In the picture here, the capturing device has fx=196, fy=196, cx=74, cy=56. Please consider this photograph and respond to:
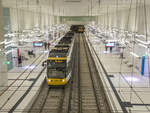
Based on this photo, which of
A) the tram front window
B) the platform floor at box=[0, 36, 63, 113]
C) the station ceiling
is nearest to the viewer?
the platform floor at box=[0, 36, 63, 113]

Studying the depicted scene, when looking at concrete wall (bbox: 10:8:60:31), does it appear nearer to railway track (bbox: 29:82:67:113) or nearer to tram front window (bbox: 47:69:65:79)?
tram front window (bbox: 47:69:65:79)

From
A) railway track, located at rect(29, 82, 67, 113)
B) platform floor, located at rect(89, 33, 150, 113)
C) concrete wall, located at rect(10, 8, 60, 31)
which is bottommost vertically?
railway track, located at rect(29, 82, 67, 113)

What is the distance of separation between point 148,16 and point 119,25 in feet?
51.7

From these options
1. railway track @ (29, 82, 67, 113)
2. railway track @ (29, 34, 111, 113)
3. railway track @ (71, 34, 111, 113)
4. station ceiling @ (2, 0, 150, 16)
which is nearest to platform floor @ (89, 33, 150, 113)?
railway track @ (71, 34, 111, 113)

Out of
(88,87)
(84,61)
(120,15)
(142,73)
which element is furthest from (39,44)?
(120,15)

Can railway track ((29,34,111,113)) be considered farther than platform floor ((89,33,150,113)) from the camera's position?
Yes

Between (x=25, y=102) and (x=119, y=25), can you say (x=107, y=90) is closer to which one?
(x=25, y=102)

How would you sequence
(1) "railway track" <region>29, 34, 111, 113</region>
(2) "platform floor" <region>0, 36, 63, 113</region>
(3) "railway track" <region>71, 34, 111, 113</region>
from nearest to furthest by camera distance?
(2) "platform floor" <region>0, 36, 63, 113</region>, (1) "railway track" <region>29, 34, 111, 113</region>, (3) "railway track" <region>71, 34, 111, 113</region>

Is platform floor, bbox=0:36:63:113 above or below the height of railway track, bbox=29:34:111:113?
above

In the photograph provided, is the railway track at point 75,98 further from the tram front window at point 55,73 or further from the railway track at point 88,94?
the tram front window at point 55,73

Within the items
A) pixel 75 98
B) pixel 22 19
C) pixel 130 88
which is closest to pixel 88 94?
pixel 75 98

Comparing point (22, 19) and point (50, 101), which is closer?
point (50, 101)

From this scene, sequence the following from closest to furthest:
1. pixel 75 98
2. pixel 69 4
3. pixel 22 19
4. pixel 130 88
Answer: pixel 75 98 < pixel 130 88 < pixel 69 4 < pixel 22 19

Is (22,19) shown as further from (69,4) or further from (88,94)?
(88,94)
